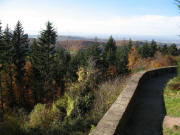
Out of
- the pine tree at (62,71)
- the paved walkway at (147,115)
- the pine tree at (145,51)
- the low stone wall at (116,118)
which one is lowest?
the pine tree at (62,71)

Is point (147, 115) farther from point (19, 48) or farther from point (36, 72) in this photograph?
point (36, 72)

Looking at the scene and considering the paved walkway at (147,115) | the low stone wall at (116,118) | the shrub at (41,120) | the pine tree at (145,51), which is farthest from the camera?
the pine tree at (145,51)

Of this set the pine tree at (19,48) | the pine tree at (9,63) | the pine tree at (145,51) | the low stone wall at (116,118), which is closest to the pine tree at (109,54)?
the pine tree at (145,51)

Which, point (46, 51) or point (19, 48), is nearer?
point (19, 48)

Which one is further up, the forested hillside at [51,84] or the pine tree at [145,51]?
the pine tree at [145,51]

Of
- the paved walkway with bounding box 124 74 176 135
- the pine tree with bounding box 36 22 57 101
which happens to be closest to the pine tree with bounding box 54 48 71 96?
the pine tree with bounding box 36 22 57 101

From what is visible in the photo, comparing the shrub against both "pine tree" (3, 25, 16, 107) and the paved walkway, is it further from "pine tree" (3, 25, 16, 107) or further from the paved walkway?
"pine tree" (3, 25, 16, 107)

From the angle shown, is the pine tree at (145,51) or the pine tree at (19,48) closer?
the pine tree at (19,48)

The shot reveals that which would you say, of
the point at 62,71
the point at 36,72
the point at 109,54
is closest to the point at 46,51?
the point at 36,72

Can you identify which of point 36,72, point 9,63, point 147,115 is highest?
point 9,63

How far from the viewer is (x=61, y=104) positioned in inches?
409

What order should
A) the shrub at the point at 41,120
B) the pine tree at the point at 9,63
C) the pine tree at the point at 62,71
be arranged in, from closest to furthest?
the shrub at the point at 41,120, the pine tree at the point at 9,63, the pine tree at the point at 62,71

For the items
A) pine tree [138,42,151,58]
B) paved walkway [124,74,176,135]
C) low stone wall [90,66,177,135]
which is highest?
pine tree [138,42,151,58]

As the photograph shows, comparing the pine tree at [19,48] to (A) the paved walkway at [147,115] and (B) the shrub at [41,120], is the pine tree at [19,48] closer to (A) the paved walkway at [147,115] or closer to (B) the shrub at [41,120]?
(B) the shrub at [41,120]
